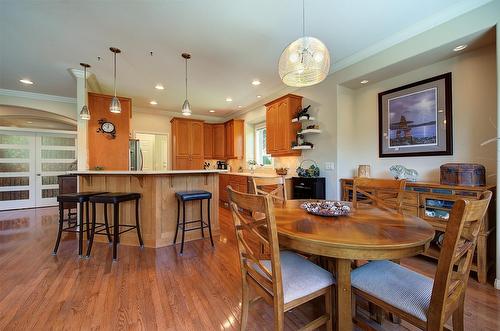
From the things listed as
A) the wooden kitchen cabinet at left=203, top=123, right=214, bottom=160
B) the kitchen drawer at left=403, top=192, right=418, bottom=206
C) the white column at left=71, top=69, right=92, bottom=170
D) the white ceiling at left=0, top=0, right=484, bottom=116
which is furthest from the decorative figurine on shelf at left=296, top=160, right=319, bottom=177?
the white column at left=71, top=69, right=92, bottom=170

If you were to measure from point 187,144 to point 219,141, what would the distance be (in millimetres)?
1036

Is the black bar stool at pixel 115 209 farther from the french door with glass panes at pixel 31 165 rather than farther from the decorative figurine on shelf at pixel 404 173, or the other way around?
the french door with glass panes at pixel 31 165

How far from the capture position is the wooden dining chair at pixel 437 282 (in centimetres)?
88

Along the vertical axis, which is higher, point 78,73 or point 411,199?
point 78,73

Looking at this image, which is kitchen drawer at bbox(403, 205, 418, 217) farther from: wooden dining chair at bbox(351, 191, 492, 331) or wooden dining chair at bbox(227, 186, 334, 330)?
wooden dining chair at bbox(227, 186, 334, 330)

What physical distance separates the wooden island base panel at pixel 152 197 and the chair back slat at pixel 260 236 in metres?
1.90

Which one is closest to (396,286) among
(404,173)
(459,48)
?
(404,173)

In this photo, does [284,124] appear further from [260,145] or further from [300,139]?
[260,145]

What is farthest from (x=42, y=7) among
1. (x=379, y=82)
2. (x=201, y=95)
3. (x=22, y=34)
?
(x=379, y=82)

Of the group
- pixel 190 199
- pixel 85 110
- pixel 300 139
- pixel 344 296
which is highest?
pixel 85 110

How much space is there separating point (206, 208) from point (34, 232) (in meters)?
3.00

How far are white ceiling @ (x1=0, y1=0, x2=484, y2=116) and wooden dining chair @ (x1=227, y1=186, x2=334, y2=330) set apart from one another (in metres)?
2.06

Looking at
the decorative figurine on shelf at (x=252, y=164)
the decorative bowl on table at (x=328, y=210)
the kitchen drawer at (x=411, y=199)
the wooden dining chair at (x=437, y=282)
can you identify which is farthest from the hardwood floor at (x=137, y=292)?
the decorative figurine on shelf at (x=252, y=164)

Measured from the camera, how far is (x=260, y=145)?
5.93 metres
